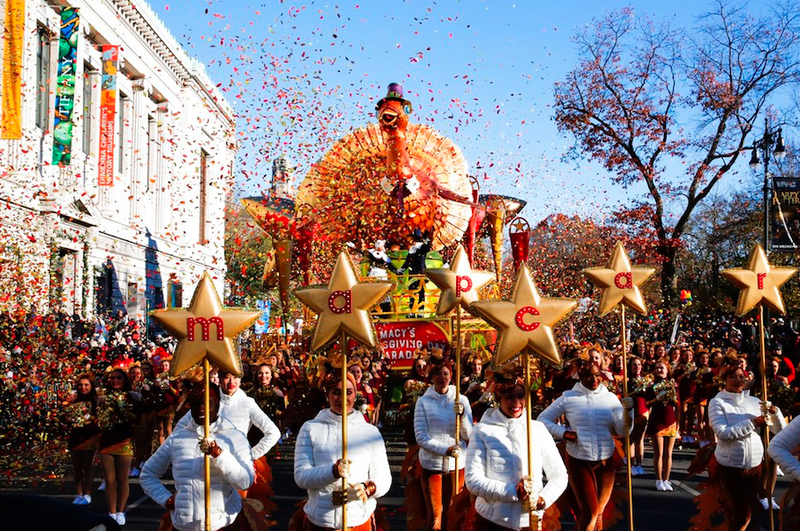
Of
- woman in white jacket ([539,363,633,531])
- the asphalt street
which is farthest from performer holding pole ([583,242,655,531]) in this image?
the asphalt street

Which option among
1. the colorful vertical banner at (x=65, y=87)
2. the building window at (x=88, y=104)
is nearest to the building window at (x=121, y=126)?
the building window at (x=88, y=104)

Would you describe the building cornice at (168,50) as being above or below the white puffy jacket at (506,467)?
above

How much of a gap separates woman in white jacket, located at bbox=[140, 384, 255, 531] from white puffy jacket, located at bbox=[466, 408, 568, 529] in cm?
144

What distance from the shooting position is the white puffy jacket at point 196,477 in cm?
577

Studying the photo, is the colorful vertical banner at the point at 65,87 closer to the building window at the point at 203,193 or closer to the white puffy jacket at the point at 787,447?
the building window at the point at 203,193

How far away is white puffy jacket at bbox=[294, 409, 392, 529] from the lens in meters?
5.66

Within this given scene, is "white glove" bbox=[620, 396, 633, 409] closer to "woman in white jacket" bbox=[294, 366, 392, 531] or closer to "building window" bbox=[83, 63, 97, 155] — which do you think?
"woman in white jacket" bbox=[294, 366, 392, 531]

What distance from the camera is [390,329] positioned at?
1594 cm

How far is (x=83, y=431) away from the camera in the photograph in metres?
10.3

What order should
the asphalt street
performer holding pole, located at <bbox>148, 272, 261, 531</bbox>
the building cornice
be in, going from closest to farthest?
performer holding pole, located at <bbox>148, 272, 261, 531</bbox>, the asphalt street, the building cornice

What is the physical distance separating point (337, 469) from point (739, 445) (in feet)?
12.3

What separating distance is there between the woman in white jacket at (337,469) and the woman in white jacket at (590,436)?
85.6 inches

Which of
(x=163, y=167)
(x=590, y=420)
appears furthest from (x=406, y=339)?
(x=163, y=167)

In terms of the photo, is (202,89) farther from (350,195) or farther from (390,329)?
(390,329)
